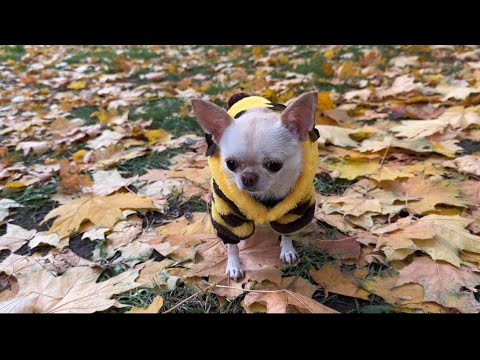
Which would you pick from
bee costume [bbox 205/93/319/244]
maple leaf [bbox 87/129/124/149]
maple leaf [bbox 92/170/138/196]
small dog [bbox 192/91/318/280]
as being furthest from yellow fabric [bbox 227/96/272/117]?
maple leaf [bbox 87/129/124/149]

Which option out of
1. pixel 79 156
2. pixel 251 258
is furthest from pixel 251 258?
pixel 79 156

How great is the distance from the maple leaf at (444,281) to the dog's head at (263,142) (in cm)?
71

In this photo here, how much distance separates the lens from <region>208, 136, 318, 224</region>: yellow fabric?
181cm

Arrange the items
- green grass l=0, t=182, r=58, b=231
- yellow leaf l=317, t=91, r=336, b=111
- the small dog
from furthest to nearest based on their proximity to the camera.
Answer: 1. yellow leaf l=317, t=91, r=336, b=111
2. green grass l=0, t=182, r=58, b=231
3. the small dog

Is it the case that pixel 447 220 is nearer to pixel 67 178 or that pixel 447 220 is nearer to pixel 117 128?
pixel 67 178

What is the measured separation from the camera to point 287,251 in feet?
6.52

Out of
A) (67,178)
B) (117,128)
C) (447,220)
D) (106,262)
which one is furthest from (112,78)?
(447,220)

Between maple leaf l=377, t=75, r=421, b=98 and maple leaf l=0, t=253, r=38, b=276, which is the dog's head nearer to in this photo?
maple leaf l=0, t=253, r=38, b=276

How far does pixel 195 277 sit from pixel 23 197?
1523mm

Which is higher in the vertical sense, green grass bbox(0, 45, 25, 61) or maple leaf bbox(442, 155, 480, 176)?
maple leaf bbox(442, 155, 480, 176)

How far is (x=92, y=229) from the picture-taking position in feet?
7.38

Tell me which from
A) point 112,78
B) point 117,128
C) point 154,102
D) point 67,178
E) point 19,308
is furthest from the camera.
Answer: point 112,78

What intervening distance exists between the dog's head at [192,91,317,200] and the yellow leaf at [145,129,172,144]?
5.35 ft

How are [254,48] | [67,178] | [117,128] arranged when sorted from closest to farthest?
[67,178] → [117,128] → [254,48]
